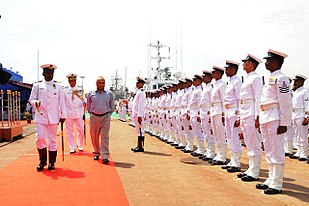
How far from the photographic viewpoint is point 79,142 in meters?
8.68

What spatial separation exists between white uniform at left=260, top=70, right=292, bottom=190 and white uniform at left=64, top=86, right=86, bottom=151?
533 centimetres

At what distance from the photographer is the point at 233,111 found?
609cm

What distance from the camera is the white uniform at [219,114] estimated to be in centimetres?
682

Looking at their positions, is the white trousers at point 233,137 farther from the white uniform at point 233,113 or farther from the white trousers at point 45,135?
the white trousers at point 45,135

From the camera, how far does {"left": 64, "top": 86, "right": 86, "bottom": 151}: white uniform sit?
340 inches

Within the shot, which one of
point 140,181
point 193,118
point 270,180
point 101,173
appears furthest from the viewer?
point 193,118

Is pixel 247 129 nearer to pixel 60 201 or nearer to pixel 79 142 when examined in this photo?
pixel 60 201

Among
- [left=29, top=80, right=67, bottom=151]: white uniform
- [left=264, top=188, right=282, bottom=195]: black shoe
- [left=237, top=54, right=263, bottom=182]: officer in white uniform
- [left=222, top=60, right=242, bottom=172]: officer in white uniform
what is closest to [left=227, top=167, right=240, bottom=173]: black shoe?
[left=222, top=60, right=242, bottom=172]: officer in white uniform

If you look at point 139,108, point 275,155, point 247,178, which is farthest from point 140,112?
point 275,155

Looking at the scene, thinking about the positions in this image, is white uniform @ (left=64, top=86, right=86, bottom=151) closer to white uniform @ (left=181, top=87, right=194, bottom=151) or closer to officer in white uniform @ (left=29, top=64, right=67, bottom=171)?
officer in white uniform @ (left=29, top=64, right=67, bottom=171)

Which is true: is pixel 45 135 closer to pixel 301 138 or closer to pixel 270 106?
pixel 270 106

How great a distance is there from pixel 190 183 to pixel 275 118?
165 cm

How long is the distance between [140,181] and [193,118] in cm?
361

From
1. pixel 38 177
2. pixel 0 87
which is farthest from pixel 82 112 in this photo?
pixel 0 87
